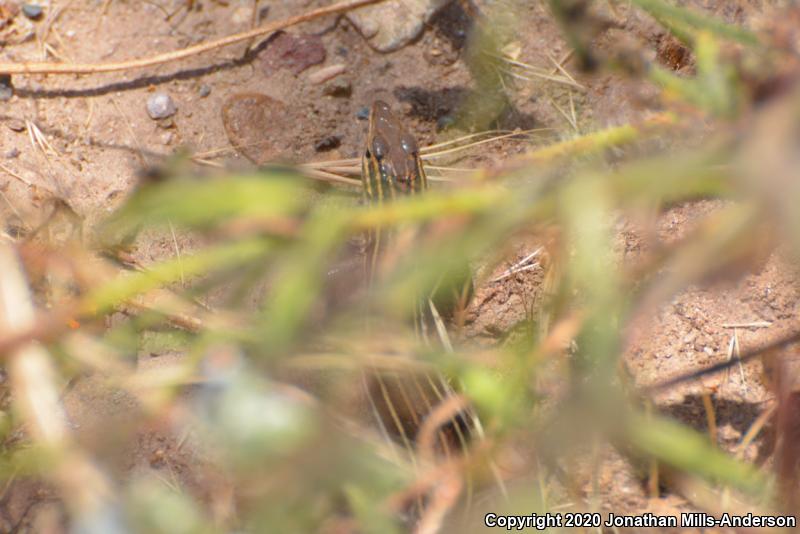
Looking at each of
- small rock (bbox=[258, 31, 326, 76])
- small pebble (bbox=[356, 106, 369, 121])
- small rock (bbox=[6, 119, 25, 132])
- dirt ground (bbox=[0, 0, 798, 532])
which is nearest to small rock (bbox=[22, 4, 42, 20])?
dirt ground (bbox=[0, 0, 798, 532])

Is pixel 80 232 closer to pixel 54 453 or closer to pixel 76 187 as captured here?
pixel 76 187

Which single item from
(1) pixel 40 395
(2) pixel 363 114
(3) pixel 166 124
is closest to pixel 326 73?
(2) pixel 363 114

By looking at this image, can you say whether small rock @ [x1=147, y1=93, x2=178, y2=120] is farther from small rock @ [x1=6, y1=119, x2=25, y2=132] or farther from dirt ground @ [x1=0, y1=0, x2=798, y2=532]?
small rock @ [x1=6, y1=119, x2=25, y2=132]

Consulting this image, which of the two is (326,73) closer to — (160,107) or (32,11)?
(160,107)

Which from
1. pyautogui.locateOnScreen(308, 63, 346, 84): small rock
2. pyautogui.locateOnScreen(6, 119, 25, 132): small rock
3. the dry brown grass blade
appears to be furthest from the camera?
pyautogui.locateOnScreen(308, 63, 346, 84): small rock

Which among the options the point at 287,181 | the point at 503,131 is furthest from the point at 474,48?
the point at 287,181

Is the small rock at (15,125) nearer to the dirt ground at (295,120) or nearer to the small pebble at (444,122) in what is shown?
the dirt ground at (295,120)

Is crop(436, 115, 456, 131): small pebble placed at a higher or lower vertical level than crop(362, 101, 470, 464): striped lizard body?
higher
